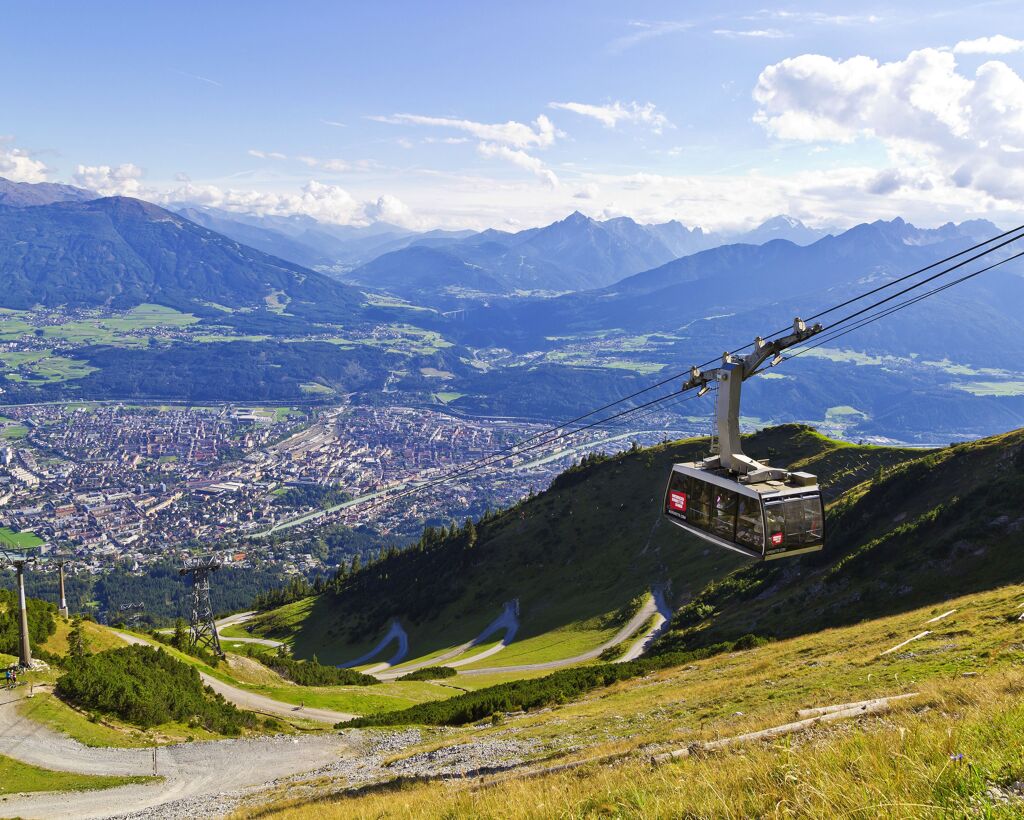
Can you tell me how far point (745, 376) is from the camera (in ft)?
74.0

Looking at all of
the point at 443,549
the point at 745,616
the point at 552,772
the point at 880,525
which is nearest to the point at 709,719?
the point at 552,772

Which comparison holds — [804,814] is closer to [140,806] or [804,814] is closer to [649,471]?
[140,806]

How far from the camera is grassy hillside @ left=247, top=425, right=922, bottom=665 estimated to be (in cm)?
7256

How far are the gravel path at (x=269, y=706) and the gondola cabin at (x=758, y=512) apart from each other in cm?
2923

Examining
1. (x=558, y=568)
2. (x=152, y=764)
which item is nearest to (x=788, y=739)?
(x=152, y=764)

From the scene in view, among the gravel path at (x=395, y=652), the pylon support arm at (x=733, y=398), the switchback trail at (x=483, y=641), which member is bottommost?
the gravel path at (x=395, y=652)

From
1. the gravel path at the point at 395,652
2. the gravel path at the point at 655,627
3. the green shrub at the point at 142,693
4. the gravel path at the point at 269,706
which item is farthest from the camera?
the gravel path at the point at 395,652

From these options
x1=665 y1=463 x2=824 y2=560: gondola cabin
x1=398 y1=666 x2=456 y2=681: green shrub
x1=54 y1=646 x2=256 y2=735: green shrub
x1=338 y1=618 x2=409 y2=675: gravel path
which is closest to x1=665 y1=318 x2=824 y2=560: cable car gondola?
x1=665 y1=463 x2=824 y2=560: gondola cabin

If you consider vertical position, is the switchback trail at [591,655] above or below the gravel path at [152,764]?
below

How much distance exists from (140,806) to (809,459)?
75156 millimetres

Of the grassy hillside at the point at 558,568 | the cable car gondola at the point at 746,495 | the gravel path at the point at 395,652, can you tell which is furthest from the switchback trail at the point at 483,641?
the cable car gondola at the point at 746,495

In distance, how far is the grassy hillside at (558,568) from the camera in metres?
72.6

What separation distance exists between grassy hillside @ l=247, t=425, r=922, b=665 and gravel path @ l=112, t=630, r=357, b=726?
24732 millimetres

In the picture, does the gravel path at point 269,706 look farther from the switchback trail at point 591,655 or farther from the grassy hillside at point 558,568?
the grassy hillside at point 558,568
